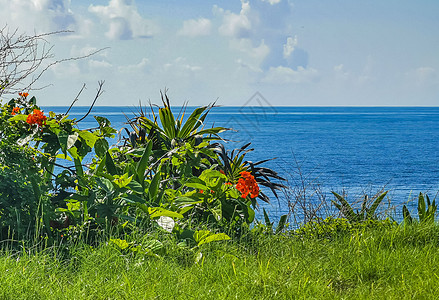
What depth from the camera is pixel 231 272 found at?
119 inches

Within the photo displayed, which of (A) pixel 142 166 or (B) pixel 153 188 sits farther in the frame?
(A) pixel 142 166

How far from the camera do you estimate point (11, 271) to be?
2.79 metres

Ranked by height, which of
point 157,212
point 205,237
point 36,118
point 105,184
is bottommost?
point 205,237

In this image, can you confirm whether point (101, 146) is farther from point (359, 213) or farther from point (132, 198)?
point (359, 213)

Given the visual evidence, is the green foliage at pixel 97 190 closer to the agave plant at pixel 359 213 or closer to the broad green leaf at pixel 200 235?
the broad green leaf at pixel 200 235

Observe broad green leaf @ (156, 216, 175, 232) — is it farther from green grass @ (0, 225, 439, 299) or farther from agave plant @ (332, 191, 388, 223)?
agave plant @ (332, 191, 388, 223)

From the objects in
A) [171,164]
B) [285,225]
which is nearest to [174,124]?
[171,164]

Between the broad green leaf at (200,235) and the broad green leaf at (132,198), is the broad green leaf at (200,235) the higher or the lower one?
the lower one

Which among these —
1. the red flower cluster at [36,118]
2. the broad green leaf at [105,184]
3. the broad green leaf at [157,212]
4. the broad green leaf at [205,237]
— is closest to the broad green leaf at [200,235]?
the broad green leaf at [205,237]

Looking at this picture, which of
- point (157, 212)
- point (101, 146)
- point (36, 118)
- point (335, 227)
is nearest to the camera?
point (157, 212)

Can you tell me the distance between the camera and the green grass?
269 centimetres

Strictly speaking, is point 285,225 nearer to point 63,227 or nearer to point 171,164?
point 171,164

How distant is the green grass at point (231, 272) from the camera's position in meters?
2.69

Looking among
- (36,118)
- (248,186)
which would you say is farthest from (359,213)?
(36,118)
